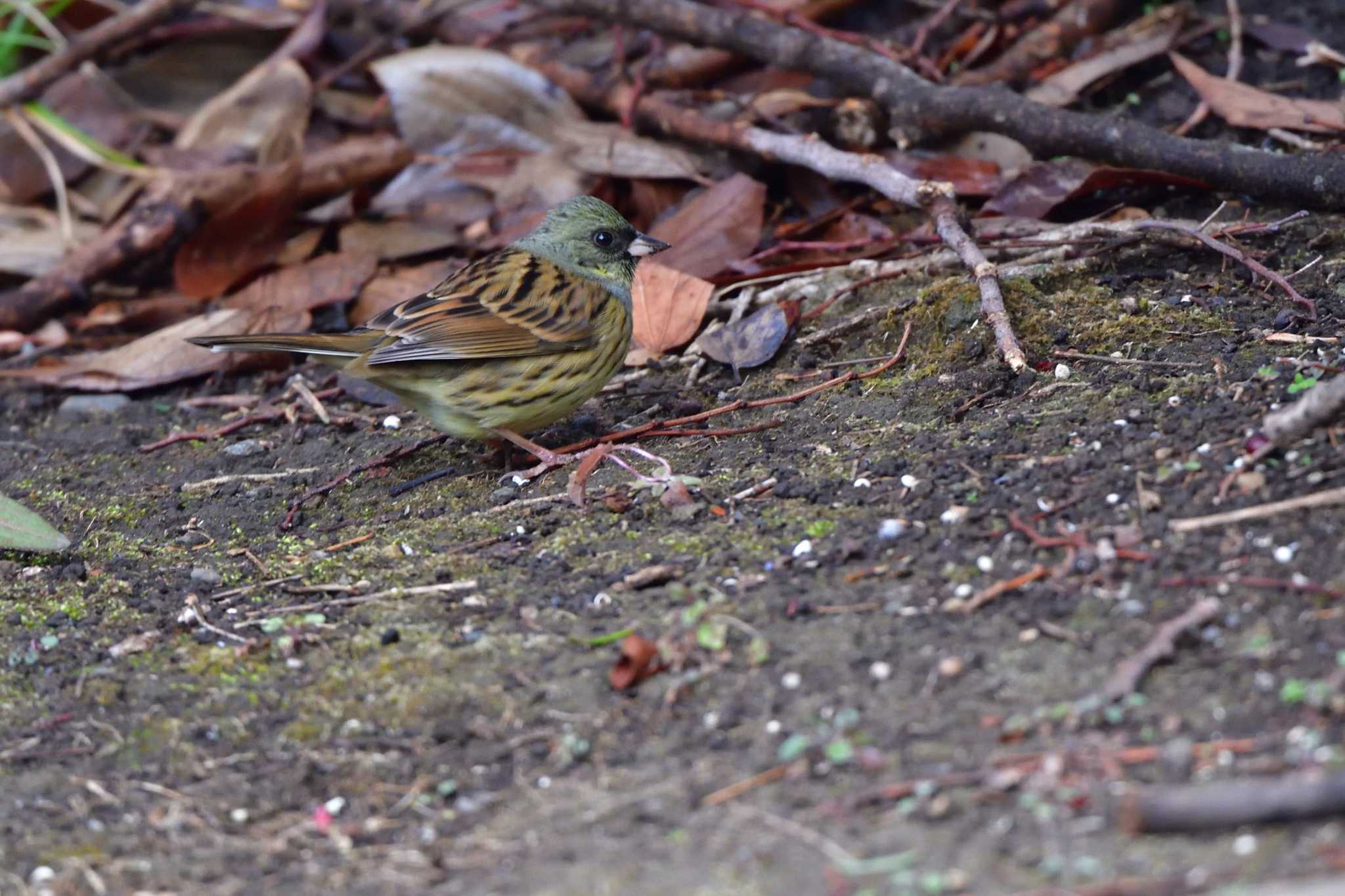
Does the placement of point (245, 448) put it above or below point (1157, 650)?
below

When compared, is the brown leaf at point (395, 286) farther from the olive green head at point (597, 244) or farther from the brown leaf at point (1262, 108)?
the brown leaf at point (1262, 108)

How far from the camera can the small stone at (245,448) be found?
5117 mm

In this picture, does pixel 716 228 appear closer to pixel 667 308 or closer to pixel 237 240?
pixel 667 308

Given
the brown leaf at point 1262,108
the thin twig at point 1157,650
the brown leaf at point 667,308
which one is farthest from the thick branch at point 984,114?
the thin twig at point 1157,650

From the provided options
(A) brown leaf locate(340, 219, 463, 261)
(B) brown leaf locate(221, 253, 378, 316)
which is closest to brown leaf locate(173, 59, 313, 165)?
(A) brown leaf locate(340, 219, 463, 261)

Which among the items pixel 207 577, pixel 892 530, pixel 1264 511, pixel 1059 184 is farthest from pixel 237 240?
pixel 1264 511

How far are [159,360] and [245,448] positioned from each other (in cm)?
100

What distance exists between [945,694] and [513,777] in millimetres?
894

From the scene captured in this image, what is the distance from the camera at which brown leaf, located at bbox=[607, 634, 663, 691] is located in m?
3.07

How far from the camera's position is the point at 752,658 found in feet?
10.0

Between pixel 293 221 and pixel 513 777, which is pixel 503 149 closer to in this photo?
pixel 293 221

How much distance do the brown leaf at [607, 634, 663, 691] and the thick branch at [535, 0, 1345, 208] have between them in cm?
298

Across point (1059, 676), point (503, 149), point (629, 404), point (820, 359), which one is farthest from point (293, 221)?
point (1059, 676)

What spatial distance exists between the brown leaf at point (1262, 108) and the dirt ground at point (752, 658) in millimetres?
1064
